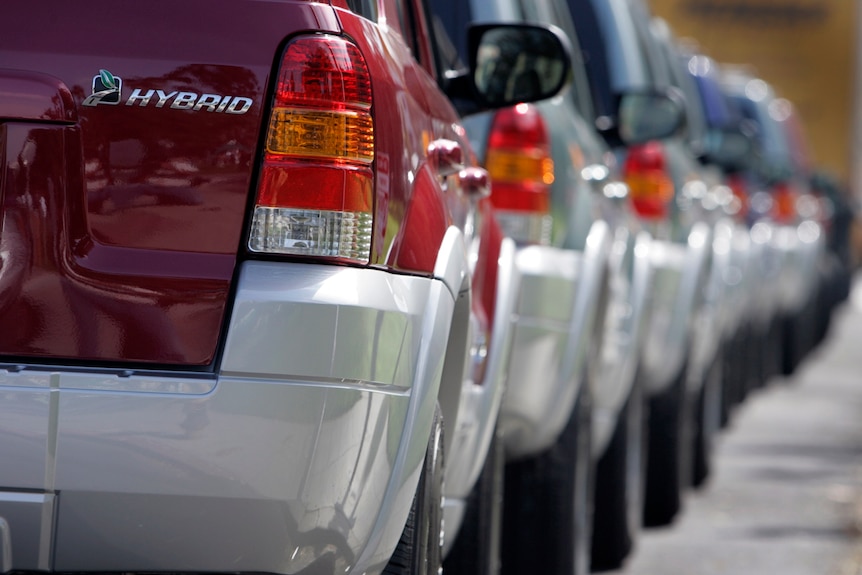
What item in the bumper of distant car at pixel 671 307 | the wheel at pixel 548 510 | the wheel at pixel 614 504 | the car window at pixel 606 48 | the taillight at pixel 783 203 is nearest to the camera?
the wheel at pixel 548 510

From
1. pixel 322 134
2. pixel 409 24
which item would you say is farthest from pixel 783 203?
pixel 322 134

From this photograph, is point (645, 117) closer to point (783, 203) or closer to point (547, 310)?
point (547, 310)

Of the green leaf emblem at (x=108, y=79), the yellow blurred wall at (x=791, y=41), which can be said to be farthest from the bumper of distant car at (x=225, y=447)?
the yellow blurred wall at (x=791, y=41)

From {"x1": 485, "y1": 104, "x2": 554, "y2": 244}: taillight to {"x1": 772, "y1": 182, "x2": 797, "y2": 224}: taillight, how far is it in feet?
30.9

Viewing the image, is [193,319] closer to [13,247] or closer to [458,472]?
[13,247]

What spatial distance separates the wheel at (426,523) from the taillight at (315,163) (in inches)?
21.0

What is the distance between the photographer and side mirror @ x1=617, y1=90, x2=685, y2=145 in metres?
7.15

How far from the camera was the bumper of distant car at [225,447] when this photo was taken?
2.94m

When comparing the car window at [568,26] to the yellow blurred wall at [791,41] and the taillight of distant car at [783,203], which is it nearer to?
the taillight of distant car at [783,203]

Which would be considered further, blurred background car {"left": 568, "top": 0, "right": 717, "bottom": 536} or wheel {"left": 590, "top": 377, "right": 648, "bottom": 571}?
blurred background car {"left": 568, "top": 0, "right": 717, "bottom": 536}

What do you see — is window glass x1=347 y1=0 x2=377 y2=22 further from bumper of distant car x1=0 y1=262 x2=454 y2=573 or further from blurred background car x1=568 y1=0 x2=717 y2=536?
blurred background car x1=568 y1=0 x2=717 y2=536

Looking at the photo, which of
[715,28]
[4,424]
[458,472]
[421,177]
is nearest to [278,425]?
[4,424]

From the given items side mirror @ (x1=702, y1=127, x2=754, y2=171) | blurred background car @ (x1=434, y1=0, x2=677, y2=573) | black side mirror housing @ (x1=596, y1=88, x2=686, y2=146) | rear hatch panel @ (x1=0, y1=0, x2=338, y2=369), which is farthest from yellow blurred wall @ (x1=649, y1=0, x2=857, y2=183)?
rear hatch panel @ (x1=0, y1=0, x2=338, y2=369)

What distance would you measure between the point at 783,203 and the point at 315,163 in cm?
1272
